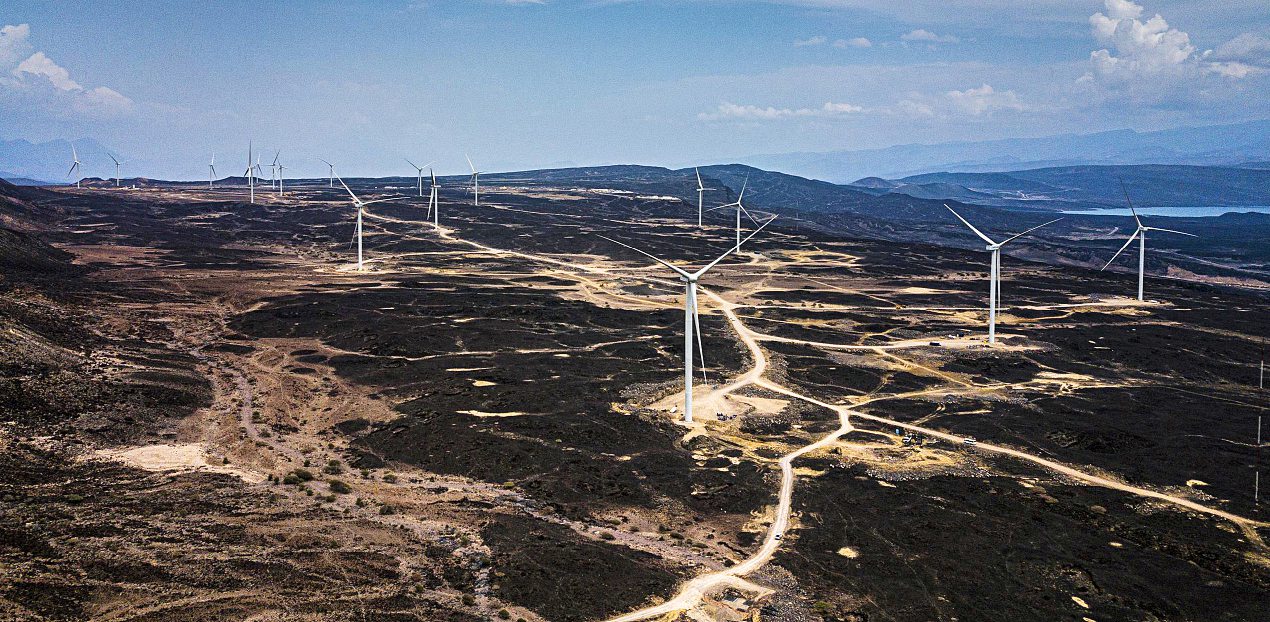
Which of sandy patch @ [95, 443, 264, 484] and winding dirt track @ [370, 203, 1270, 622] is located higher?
sandy patch @ [95, 443, 264, 484]

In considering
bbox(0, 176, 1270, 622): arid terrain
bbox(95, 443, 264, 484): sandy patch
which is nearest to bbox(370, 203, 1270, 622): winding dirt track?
bbox(0, 176, 1270, 622): arid terrain

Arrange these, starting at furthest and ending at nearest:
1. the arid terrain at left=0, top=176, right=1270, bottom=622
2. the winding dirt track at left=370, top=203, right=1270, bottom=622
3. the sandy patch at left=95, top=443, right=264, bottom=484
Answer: the sandy patch at left=95, top=443, right=264, bottom=484
the winding dirt track at left=370, top=203, right=1270, bottom=622
the arid terrain at left=0, top=176, right=1270, bottom=622

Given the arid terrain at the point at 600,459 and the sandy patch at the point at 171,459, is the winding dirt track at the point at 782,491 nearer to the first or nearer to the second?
the arid terrain at the point at 600,459

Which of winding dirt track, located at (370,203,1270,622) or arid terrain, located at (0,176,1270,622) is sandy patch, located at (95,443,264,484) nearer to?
arid terrain, located at (0,176,1270,622)

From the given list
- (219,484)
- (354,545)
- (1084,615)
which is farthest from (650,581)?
(219,484)

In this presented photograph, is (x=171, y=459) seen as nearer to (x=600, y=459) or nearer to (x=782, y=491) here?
(x=600, y=459)

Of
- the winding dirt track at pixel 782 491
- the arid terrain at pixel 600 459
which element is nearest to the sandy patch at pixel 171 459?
the arid terrain at pixel 600 459

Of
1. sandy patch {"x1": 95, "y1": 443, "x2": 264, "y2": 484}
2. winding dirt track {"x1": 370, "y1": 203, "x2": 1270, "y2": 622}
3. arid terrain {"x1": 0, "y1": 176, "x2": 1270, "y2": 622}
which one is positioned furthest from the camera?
sandy patch {"x1": 95, "y1": 443, "x2": 264, "y2": 484}

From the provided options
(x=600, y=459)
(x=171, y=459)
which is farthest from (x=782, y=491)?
(x=171, y=459)

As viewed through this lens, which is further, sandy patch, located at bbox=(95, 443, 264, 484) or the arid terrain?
sandy patch, located at bbox=(95, 443, 264, 484)
